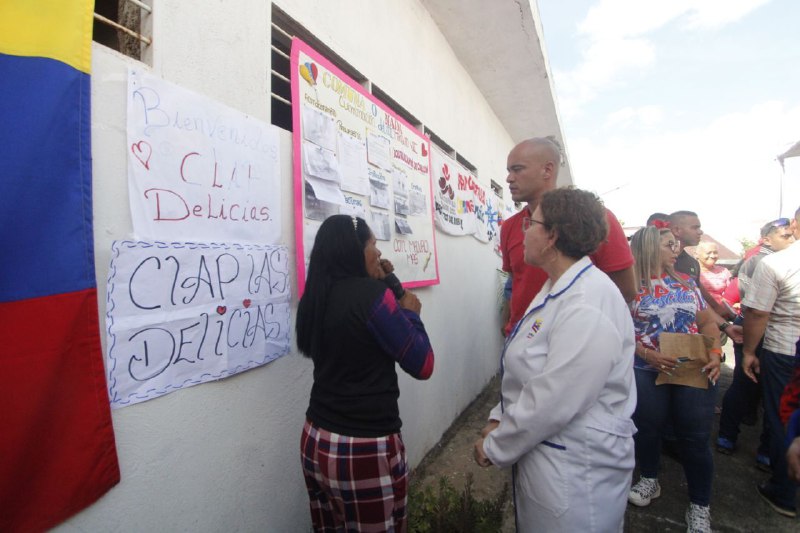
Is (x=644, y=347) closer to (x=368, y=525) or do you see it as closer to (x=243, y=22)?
(x=368, y=525)

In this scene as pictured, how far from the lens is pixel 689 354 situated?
219 centimetres

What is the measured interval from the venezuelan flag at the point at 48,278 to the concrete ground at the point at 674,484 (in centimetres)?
213

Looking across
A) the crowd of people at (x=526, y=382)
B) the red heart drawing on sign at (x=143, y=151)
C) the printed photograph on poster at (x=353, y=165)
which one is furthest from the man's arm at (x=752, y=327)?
the red heart drawing on sign at (x=143, y=151)

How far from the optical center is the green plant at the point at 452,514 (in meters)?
2.04

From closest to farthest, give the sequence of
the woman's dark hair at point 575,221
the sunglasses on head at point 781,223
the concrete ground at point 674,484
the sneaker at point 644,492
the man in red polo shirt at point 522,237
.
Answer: the woman's dark hair at point 575,221, the man in red polo shirt at point 522,237, the concrete ground at point 674,484, the sneaker at point 644,492, the sunglasses on head at point 781,223

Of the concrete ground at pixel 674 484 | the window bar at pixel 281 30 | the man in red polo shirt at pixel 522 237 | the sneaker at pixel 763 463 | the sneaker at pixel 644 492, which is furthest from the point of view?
the sneaker at pixel 763 463

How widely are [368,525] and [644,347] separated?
1.90 metres

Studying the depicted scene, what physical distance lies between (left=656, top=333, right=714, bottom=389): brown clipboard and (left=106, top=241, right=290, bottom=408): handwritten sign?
2168 mm

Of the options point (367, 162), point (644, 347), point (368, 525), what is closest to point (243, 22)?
point (367, 162)

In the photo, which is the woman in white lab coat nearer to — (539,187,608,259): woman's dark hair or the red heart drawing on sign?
(539,187,608,259): woman's dark hair

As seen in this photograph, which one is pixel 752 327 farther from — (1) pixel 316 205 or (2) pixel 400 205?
(1) pixel 316 205

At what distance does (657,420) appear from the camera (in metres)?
2.37

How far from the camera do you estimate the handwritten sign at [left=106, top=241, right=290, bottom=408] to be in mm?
1215

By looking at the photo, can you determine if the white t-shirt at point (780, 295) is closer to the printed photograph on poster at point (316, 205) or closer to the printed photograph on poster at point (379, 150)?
the printed photograph on poster at point (379, 150)
